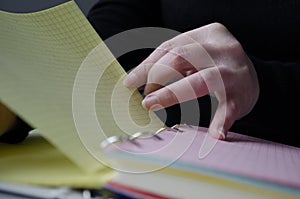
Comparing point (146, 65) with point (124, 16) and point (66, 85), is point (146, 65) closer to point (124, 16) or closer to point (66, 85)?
A: point (66, 85)

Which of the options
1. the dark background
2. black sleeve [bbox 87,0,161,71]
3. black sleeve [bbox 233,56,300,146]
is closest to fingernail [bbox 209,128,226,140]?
black sleeve [bbox 233,56,300,146]

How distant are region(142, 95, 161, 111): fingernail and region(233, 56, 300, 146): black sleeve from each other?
17cm

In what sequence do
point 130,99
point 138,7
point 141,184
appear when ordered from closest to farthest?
point 141,184 < point 130,99 < point 138,7

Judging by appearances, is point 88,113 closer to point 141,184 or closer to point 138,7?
point 141,184

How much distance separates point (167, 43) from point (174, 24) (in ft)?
1.06

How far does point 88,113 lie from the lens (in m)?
0.26

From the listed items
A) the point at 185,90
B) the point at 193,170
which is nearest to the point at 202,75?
the point at 185,90

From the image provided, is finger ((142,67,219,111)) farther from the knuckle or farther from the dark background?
the dark background

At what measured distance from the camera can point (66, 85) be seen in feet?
0.91

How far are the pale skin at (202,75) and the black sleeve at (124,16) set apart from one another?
0.85 feet

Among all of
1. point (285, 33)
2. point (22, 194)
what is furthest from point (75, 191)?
point (285, 33)

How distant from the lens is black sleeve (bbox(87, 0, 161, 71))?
646 millimetres

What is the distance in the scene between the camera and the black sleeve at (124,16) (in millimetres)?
646

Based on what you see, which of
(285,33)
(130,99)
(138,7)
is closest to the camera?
(130,99)
